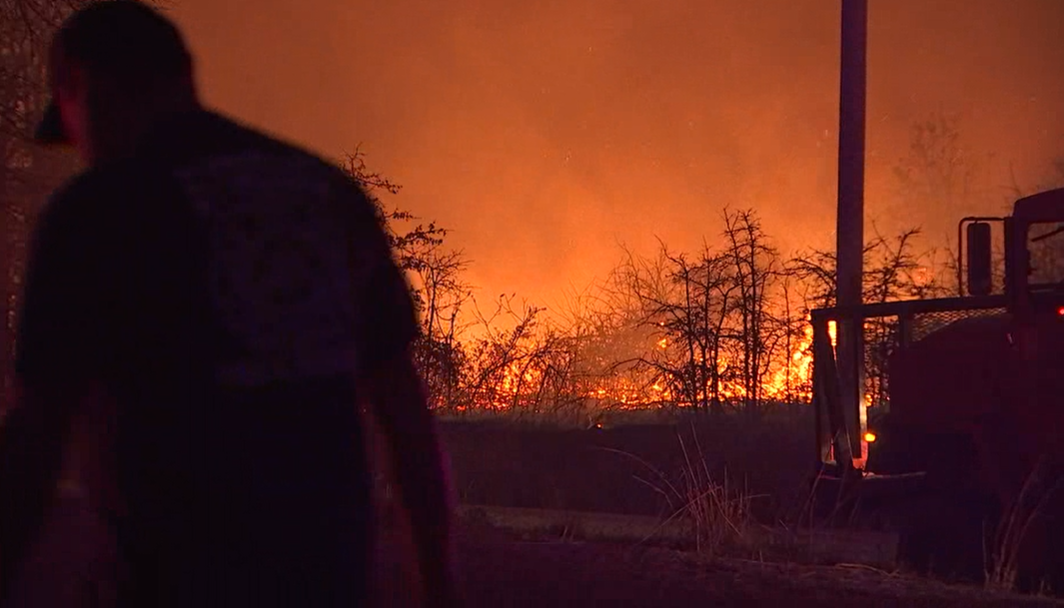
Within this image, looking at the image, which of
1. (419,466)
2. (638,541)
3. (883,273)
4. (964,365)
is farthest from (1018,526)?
(883,273)

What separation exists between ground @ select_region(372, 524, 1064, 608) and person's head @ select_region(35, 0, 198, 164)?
412 centimetres

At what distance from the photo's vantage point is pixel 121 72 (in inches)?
88.6

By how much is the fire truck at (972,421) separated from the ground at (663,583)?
0.67 metres

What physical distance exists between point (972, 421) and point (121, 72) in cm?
688

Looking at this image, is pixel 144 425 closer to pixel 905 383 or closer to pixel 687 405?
pixel 905 383

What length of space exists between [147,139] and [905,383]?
24.1ft

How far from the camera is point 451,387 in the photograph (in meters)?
16.9

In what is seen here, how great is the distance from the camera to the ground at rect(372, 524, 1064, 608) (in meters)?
6.28

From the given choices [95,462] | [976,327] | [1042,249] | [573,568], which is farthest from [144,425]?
[1042,249]

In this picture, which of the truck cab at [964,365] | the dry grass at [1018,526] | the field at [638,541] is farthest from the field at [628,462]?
the dry grass at [1018,526]

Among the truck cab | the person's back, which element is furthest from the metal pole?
the person's back

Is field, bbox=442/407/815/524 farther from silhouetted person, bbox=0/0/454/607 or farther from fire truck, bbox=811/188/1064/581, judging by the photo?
silhouetted person, bbox=0/0/454/607

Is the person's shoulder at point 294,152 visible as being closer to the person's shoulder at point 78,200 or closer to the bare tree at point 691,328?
the person's shoulder at point 78,200

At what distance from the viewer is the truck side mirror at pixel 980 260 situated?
770 cm
